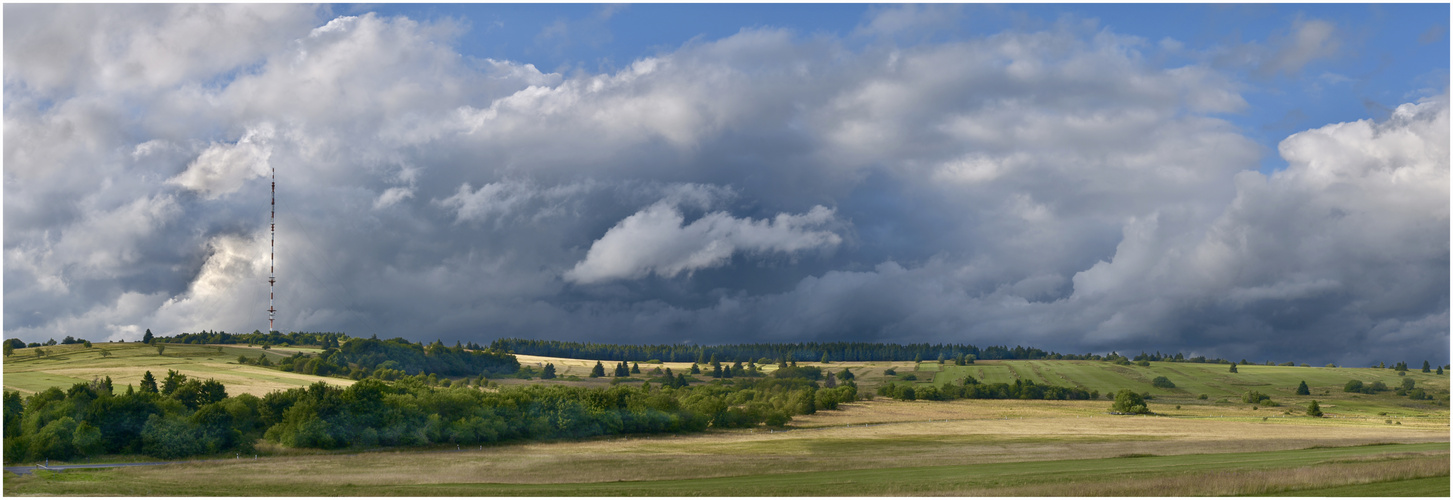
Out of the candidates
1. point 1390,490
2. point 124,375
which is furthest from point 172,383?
point 1390,490

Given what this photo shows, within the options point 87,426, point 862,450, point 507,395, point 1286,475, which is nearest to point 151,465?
point 87,426

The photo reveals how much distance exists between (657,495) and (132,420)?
75624 millimetres

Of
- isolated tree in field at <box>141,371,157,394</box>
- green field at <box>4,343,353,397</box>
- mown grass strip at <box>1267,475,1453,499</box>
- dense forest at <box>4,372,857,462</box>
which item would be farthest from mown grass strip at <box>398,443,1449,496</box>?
green field at <box>4,343,353,397</box>

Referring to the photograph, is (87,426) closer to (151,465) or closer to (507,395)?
(151,465)

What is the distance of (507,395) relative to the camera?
469 feet

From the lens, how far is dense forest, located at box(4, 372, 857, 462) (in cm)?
10137

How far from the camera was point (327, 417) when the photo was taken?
118812 millimetres

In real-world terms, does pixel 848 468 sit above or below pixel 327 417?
below

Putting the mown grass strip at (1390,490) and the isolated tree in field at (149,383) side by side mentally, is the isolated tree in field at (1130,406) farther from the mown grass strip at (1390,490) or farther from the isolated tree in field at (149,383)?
the isolated tree in field at (149,383)

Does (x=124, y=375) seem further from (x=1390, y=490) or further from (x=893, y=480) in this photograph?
(x=1390, y=490)

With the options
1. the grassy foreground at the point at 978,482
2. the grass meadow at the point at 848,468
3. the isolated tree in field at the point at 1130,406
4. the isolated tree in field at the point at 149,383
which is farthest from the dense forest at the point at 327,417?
the isolated tree in field at the point at 1130,406

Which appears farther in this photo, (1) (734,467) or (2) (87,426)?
(2) (87,426)

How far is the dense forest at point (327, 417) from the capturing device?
Answer: 10137 centimetres

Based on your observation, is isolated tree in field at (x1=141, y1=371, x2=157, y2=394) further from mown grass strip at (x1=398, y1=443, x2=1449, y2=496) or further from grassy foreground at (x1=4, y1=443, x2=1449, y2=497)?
mown grass strip at (x1=398, y1=443, x2=1449, y2=496)
